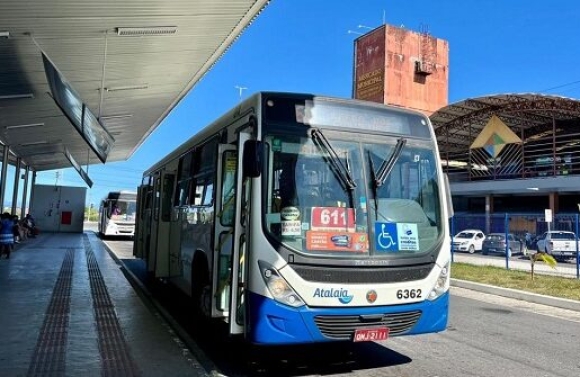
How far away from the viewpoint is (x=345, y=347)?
694cm

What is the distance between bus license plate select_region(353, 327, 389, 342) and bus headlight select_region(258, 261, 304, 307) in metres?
0.69

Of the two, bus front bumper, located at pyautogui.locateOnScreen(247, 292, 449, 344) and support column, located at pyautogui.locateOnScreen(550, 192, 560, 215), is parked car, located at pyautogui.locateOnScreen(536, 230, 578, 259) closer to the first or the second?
bus front bumper, located at pyautogui.locateOnScreen(247, 292, 449, 344)

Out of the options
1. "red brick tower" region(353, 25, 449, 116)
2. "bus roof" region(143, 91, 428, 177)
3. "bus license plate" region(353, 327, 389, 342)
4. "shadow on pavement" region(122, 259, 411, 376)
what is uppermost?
"red brick tower" region(353, 25, 449, 116)

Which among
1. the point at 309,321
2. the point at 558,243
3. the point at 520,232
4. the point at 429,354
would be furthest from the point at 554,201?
the point at 309,321

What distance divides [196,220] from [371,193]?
10.4 feet

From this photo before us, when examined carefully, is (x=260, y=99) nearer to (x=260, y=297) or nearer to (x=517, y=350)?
(x=260, y=297)

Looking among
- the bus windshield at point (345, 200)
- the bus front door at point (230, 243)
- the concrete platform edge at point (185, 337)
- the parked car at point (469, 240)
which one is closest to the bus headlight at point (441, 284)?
the bus windshield at point (345, 200)

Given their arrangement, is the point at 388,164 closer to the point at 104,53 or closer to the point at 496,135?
the point at 104,53

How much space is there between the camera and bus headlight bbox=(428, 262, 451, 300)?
232 inches

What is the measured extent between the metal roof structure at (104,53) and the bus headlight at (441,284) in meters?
6.57

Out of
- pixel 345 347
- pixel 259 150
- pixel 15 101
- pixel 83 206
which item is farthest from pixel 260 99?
pixel 83 206

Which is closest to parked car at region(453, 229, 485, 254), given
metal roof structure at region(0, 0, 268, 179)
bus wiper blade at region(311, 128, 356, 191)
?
metal roof structure at region(0, 0, 268, 179)

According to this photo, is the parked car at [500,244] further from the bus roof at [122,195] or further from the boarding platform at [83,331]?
the bus roof at [122,195]

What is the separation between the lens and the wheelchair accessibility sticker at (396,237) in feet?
18.6
